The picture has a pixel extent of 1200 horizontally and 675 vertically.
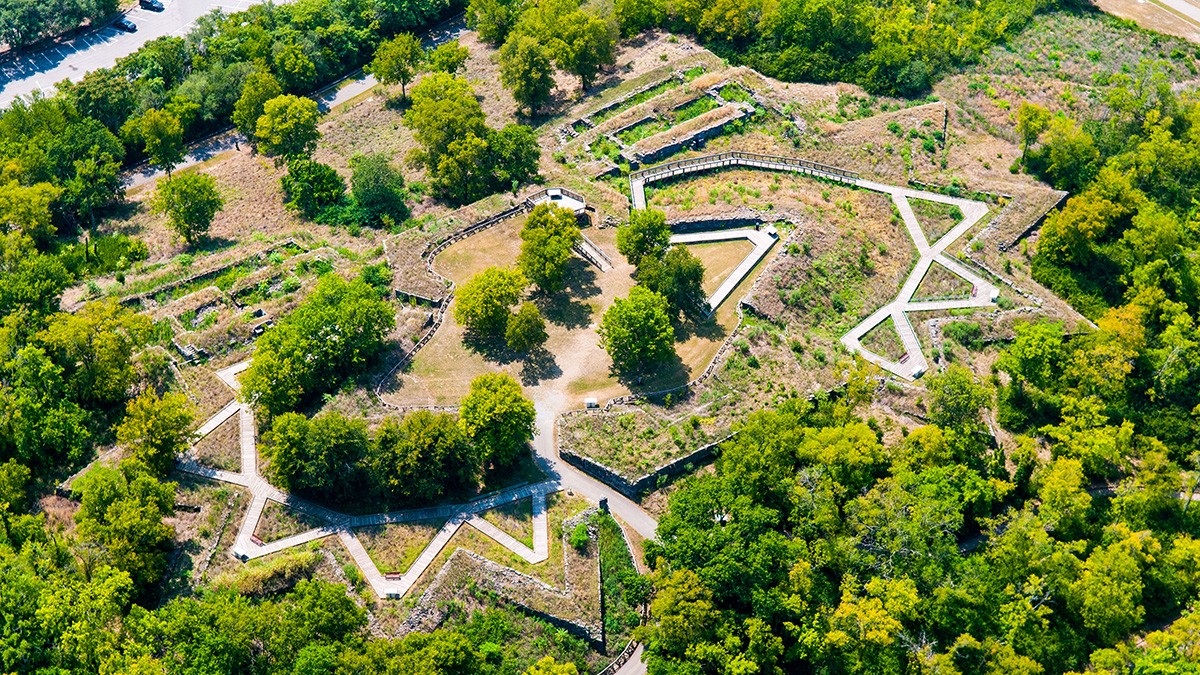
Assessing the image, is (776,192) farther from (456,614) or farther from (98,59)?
(98,59)

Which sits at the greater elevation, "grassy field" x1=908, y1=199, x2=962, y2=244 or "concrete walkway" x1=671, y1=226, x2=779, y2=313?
"concrete walkway" x1=671, y1=226, x2=779, y2=313

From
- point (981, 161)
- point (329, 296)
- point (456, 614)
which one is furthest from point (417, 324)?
point (981, 161)

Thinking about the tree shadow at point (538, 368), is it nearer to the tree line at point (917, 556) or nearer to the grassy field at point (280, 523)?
the tree line at point (917, 556)

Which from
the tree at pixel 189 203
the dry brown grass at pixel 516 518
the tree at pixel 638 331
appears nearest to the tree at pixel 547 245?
the tree at pixel 638 331

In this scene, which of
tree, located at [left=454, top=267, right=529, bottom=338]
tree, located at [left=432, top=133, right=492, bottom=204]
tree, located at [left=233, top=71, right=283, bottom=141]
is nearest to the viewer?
tree, located at [left=454, top=267, right=529, bottom=338]

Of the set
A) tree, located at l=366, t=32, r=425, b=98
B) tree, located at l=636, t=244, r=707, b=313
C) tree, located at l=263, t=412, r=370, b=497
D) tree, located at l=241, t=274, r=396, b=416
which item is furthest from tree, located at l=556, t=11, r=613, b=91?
tree, located at l=263, t=412, r=370, b=497

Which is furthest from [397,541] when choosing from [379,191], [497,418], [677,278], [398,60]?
[398,60]

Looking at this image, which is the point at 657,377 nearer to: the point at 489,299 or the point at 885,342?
the point at 489,299

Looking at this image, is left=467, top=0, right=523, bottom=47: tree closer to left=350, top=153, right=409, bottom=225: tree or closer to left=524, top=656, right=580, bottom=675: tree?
left=350, top=153, right=409, bottom=225: tree
